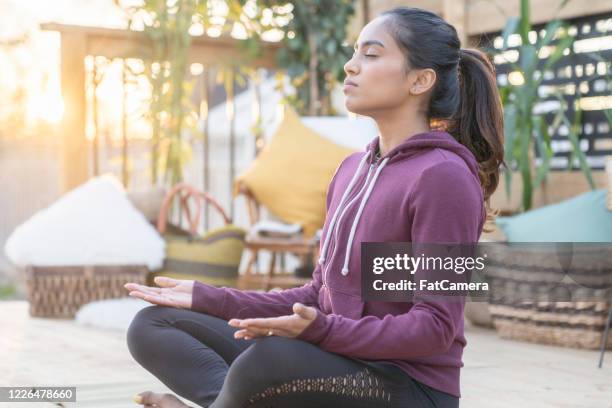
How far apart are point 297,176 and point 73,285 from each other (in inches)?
42.3

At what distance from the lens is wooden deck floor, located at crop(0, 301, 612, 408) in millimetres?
2514

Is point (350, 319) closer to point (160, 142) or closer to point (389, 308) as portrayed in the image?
point (389, 308)

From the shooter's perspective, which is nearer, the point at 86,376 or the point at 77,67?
the point at 86,376

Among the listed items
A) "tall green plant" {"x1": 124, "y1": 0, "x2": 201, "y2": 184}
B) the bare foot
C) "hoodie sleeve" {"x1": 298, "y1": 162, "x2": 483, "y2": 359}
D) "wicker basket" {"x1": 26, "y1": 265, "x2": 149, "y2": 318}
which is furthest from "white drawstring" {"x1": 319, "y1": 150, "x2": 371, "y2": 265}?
"tall green plant" {"x1": 124, "y1": 0, "x2": 201, "y2": 184}

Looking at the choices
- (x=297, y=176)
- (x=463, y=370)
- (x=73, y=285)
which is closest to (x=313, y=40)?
(x=297, y=176)

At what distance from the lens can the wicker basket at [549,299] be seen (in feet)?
10.9

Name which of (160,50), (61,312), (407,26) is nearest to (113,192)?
(61,312)

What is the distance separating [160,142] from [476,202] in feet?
11.6

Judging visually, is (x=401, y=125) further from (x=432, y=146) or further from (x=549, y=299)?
(x=549, y=299)

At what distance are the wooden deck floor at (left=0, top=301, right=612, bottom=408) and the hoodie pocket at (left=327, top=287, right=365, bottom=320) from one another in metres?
0.83

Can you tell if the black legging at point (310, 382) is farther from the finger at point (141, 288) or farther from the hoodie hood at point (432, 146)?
the hoodie hood at point (432, 146)

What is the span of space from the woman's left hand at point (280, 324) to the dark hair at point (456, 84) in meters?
0.50

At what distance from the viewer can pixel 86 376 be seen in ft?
9.21

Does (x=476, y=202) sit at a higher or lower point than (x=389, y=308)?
higher
